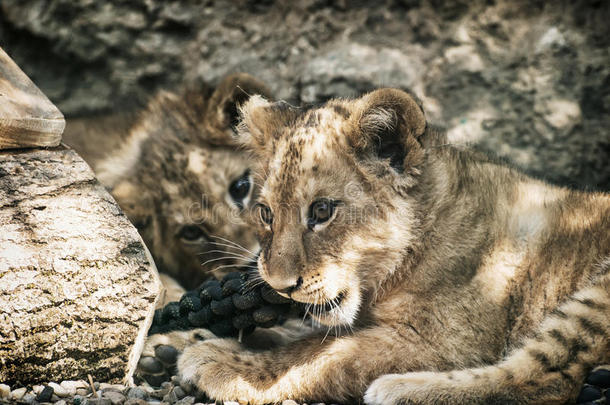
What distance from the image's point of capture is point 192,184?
458 cm

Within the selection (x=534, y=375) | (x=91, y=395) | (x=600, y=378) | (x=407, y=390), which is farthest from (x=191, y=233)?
(x=600, y=378)

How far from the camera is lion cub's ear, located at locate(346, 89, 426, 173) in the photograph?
3.13 metres

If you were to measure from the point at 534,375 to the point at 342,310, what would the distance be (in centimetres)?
95

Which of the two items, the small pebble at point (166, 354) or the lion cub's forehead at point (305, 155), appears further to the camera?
the small pebble at point (166, 354)

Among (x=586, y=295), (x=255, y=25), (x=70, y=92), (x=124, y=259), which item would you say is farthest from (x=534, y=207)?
(x=70, y=92)

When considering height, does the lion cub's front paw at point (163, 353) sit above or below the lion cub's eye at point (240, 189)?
below

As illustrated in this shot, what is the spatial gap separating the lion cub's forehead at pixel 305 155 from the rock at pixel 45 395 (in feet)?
4.54

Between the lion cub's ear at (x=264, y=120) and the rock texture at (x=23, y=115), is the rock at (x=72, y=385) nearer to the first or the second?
the rock texture at (x=23, y=115)

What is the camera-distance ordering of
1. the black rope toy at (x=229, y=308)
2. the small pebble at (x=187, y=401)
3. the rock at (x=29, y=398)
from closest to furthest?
1. the rock at (x=29, y=398)
2. the small pebble at (x=187, y=401)
3. the black rope toy at (x=229, y=308)

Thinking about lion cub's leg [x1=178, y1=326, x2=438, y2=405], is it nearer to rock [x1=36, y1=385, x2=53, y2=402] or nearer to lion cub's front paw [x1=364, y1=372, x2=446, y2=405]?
lion cub's front paw [x1=364, y1=372, x2=446, y2=405]

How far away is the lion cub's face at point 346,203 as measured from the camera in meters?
3.17

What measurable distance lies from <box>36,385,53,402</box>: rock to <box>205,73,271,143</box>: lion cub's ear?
7.14 feet

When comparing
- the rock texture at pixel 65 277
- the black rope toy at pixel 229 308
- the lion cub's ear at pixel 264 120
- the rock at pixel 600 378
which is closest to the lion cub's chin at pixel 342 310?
the black rope toy at pixel 229 308

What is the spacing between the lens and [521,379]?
292cm
